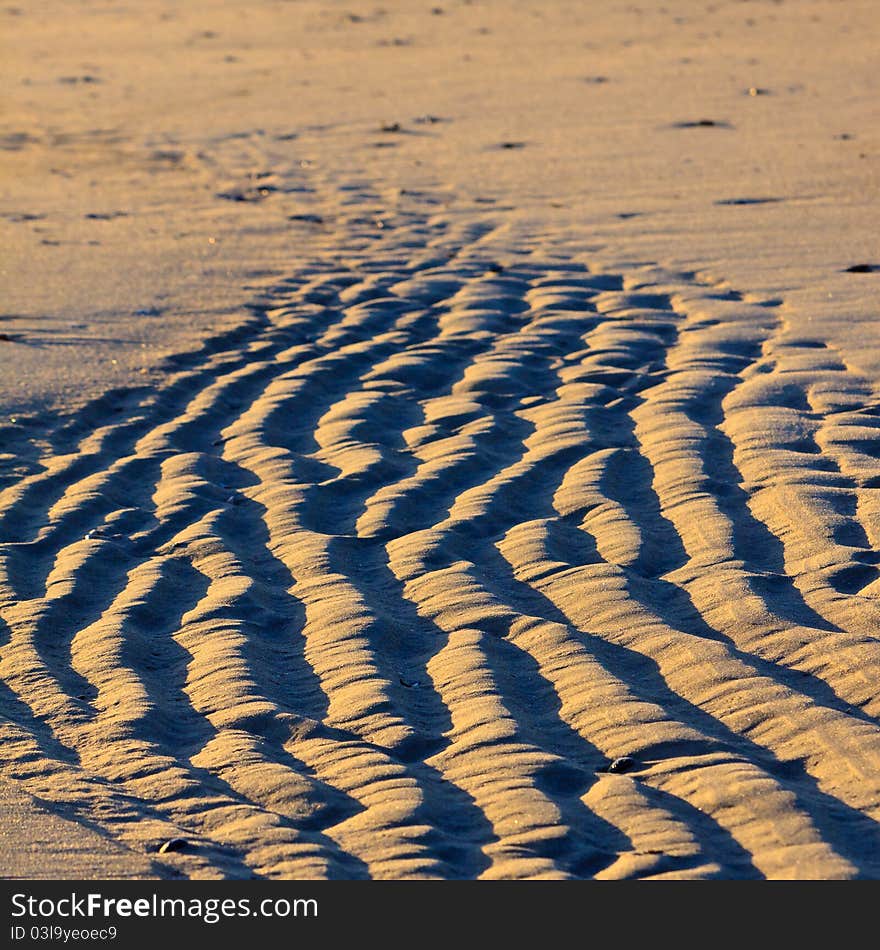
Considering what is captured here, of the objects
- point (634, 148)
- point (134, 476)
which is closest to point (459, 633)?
point (134, 476)

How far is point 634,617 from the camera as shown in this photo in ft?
12.4

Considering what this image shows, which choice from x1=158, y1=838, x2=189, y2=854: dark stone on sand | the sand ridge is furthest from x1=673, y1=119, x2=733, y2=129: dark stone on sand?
x1=158, y1=838, x2=189, y2=854: dark stone on sand

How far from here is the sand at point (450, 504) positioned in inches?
121

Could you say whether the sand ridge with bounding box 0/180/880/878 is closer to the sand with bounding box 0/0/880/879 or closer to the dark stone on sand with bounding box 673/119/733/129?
the sand with bounding box 0/0/880/879

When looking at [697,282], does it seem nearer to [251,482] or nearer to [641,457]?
[641,457]

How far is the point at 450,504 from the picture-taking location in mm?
4637

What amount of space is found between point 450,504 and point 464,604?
0.73 m

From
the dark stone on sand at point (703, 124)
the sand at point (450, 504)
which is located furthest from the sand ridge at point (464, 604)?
the dark stone on sand at point (703, 124)

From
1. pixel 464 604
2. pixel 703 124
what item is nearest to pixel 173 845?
pixel 464 604

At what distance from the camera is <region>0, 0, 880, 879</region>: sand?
3.09 m

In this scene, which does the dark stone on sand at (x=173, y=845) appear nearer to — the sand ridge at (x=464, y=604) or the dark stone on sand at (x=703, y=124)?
the sand ridge at (x=464, y=604)

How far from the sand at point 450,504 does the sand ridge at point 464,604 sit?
12 millimetres

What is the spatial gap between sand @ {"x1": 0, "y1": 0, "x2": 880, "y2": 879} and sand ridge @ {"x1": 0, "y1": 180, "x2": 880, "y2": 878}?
0.01 meters

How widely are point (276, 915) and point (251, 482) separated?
7.84 ft
